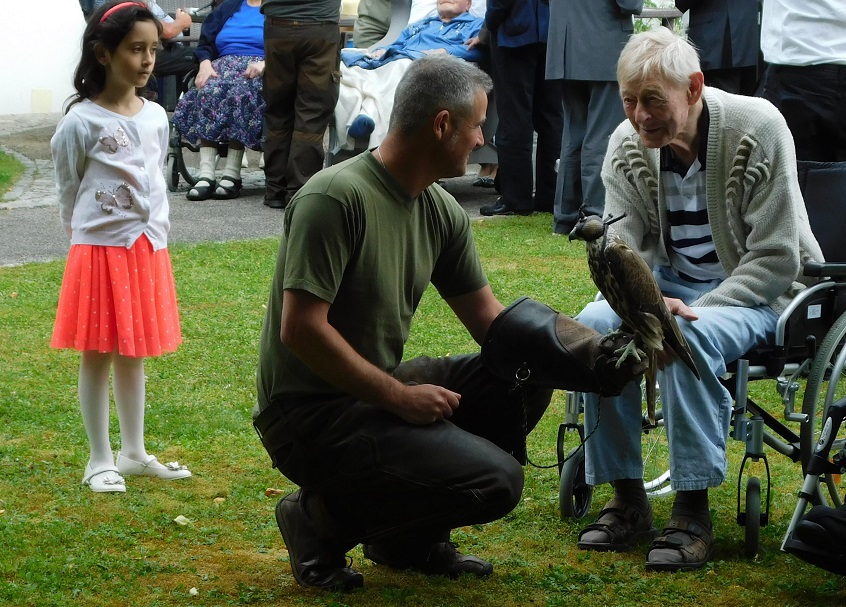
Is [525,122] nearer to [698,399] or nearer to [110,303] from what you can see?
[110,303]

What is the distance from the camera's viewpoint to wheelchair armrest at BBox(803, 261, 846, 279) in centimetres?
392

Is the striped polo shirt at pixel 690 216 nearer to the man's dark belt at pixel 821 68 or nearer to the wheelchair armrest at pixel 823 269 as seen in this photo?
the wheelchair armrest at pixel 823 269

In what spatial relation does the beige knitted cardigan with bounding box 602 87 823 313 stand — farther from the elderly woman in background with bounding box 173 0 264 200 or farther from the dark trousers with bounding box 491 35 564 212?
the elderly woman in background with bounding box 173 0 264 200

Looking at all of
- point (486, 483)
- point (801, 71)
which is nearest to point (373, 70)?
point (801, 71)

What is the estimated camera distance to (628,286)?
344cm

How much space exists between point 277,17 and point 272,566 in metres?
6.74

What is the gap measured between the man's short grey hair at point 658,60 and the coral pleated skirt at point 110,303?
1.86 metres

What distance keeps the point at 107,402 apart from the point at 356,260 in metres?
1.55

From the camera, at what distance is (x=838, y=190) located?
173 inches

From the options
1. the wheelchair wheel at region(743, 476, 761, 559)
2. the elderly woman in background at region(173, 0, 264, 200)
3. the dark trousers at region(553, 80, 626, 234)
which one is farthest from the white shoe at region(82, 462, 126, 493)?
the elderly woman in background at region(173, 0, 264, 200)

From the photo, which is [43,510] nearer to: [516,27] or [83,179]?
[83,179]

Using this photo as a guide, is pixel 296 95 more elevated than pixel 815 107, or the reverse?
pixel 815 107

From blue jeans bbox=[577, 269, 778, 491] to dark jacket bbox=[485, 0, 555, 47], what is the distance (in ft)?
19.5

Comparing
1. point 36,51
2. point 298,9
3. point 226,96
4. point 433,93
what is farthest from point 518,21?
point 36,51
